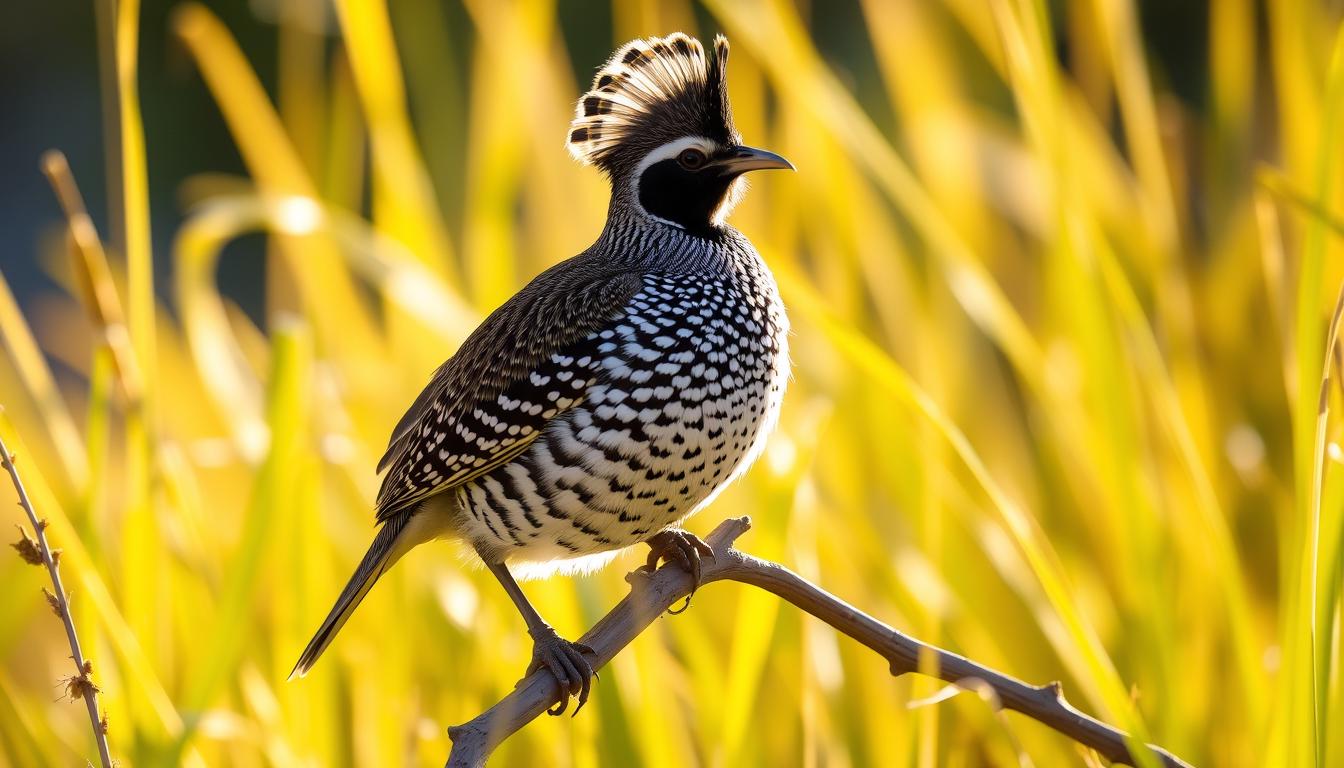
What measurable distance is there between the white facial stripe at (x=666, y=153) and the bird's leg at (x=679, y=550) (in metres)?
0.62

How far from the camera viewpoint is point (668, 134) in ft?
8.74

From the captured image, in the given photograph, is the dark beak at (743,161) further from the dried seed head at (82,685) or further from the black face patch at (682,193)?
the dried seed head at (82,685)

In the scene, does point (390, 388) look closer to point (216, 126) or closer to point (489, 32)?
point (489, 32)

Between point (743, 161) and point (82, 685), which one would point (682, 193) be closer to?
point (743, 161)

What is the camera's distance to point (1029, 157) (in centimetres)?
406

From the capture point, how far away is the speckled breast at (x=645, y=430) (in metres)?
2.36

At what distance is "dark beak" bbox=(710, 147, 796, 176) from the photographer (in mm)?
2570

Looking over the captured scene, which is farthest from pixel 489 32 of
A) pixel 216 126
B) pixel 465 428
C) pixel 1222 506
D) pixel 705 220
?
pixel 216 126

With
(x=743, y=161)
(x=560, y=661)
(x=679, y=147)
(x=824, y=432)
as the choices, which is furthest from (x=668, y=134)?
(x=824, y=432)

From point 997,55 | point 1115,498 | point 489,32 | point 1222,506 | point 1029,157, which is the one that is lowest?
point 1222,506

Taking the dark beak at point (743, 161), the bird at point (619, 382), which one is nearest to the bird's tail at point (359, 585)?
the bird at point (619, 382)

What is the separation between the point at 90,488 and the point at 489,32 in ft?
5.84

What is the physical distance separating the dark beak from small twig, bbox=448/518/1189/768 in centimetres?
78

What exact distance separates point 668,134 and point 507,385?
58cm
